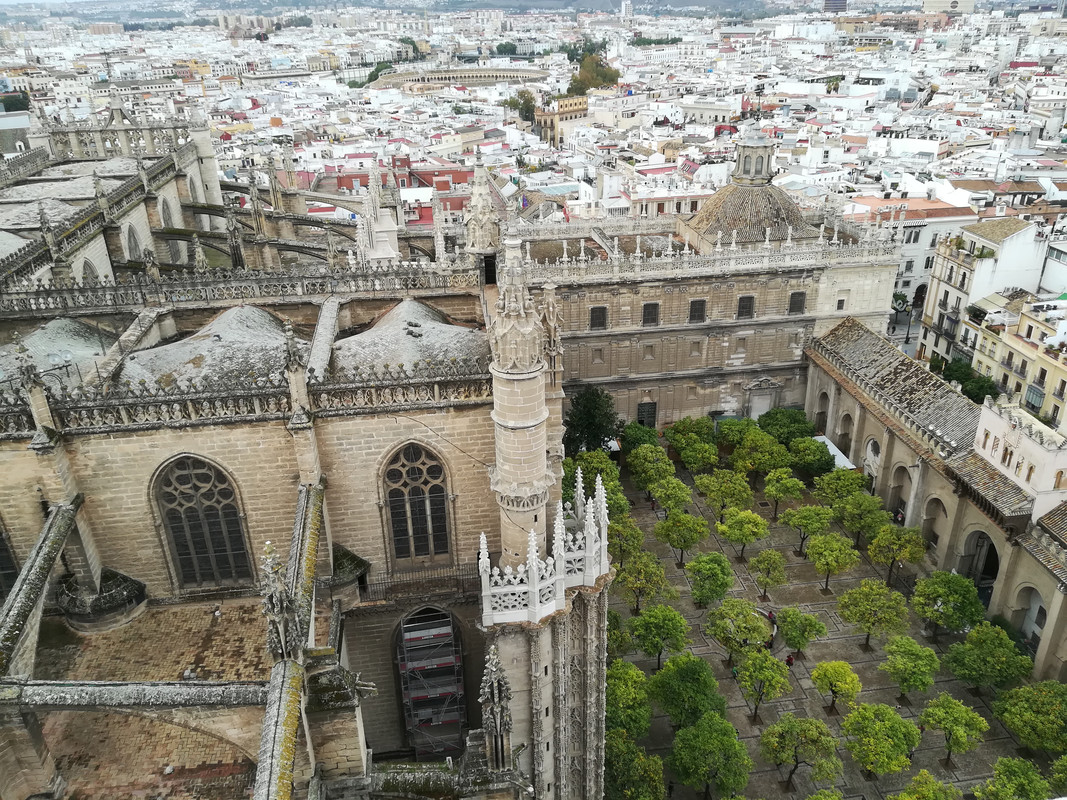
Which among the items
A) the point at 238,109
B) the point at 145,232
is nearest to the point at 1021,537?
the point at 145,232

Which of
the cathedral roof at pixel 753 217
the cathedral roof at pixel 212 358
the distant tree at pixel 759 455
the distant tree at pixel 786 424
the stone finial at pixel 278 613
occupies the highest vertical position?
the cathedral roof at pixel 212 358

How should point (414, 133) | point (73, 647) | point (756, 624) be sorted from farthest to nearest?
1. point (414, 133)
2. point (756, 624)
3. point (73, 647)

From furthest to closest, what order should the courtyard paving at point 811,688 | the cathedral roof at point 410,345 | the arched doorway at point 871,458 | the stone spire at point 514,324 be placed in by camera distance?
1. the arched doorway at point 871,458
2. the courtyard paving at point 811,688
3. the cathedral roof at point 410,345
4. the stone spire at point 514,324

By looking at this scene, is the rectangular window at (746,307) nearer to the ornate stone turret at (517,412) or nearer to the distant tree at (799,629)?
the distant tree at (799,629)

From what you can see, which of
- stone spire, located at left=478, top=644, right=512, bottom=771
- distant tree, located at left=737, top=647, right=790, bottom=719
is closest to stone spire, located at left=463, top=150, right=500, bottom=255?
stone spire, located at left=478, top=644, right=512, bottom=771

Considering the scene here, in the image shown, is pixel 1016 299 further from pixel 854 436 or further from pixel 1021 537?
pixel 1021 537

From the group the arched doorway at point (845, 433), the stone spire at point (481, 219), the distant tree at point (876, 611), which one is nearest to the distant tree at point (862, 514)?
the distant tree at point (876, 611)
